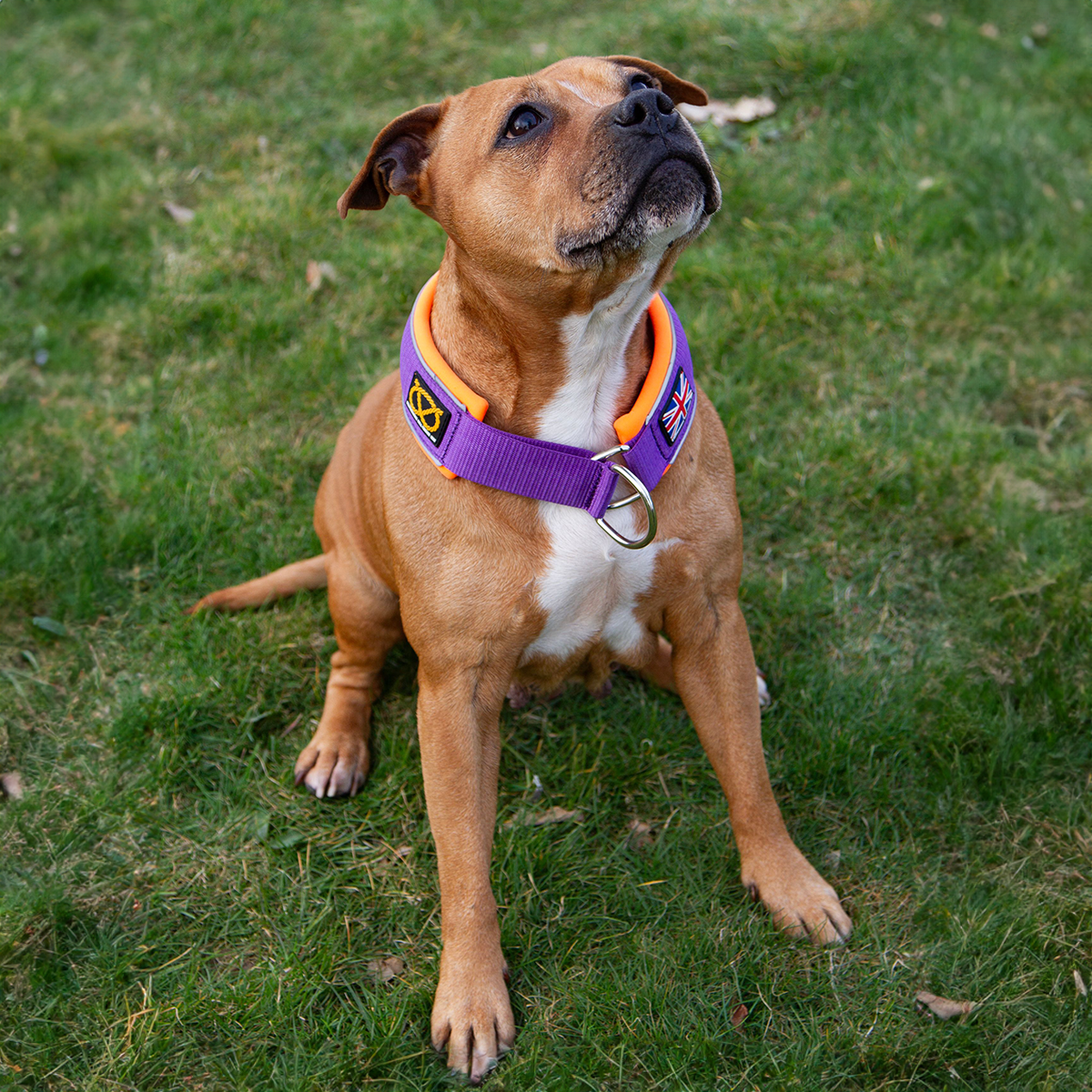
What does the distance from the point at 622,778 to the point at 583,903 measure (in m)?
0.47

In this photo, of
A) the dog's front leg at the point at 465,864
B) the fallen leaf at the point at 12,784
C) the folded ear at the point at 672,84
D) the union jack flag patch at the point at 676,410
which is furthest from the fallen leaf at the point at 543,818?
the folded ear at the point at 672,84

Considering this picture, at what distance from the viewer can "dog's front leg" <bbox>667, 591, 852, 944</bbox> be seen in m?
3.11

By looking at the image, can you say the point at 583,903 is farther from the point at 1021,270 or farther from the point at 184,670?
the point at 1021,270

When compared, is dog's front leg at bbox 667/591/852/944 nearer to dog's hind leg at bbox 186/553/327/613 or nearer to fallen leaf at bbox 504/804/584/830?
fallen leaf at bbox 504/804/584/830

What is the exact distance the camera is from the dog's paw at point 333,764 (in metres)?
3.61

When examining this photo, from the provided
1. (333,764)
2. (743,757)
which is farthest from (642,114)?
(333,764)

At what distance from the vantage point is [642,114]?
2.57m

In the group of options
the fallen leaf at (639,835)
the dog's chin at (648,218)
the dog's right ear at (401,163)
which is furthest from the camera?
the fallen leaf at (639,835)

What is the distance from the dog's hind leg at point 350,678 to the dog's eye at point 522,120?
5.12 feet

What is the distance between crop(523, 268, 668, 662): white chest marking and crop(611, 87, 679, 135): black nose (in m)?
0.39

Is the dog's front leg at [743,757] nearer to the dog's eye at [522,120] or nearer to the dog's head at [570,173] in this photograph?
the dog's head at [570,173]

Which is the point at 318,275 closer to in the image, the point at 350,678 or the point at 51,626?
the point at 51,626

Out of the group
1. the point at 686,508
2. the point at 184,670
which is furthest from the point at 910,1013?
the point at 184,670

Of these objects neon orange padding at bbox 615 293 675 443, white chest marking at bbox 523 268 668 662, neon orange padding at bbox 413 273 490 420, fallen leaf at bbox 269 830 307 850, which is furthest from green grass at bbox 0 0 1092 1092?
neon orange padding at bbox 413 273 490 420
